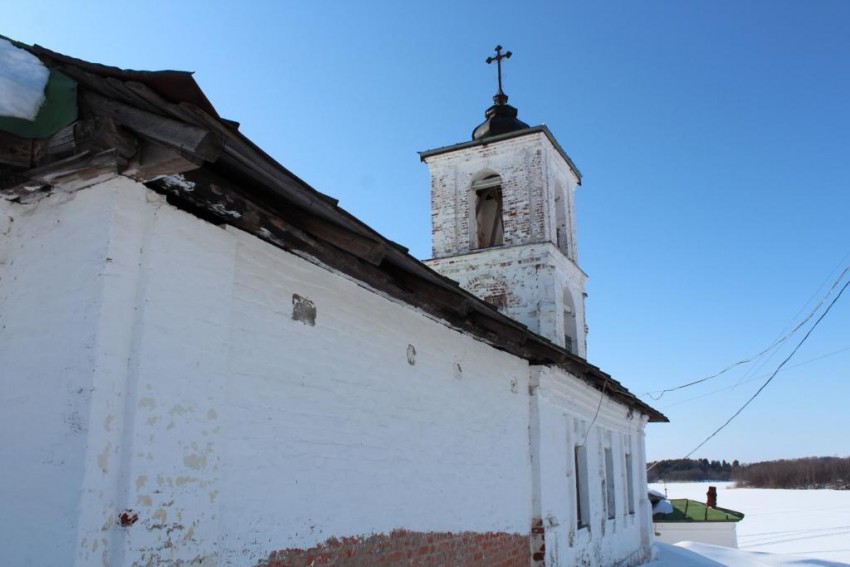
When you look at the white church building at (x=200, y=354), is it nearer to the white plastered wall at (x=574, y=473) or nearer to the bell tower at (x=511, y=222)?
the white plastered wall at (x=574, y=473)

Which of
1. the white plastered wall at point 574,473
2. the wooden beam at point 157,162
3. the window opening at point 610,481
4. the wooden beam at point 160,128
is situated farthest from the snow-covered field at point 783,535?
the wooden beam at point 160,128

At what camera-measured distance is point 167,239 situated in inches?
148

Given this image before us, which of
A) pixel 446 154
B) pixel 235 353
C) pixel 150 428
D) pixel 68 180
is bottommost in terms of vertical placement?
pixel 150 428

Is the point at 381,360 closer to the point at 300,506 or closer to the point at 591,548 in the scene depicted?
the point at 300,506

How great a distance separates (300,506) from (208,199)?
211 cm

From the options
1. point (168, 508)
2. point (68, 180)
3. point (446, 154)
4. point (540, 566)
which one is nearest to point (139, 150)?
point (68, 180)

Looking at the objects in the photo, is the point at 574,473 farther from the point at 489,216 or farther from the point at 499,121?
the point at 499,121

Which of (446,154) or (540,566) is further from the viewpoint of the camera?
(446,154)

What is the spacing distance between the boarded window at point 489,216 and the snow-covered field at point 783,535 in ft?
22.7

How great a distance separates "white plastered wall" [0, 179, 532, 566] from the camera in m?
3.31

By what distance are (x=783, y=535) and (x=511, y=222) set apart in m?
38.9

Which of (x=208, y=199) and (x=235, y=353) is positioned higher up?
(x=208, y=199)

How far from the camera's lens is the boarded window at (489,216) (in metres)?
14.7

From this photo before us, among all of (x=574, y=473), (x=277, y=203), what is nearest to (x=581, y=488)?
(x=574, y=473)
